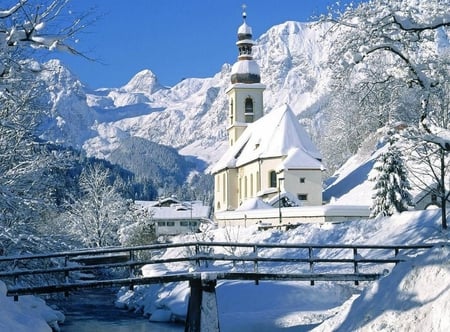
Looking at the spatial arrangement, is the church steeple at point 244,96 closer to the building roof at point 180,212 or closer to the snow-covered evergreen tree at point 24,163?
the building roof at point 180,212


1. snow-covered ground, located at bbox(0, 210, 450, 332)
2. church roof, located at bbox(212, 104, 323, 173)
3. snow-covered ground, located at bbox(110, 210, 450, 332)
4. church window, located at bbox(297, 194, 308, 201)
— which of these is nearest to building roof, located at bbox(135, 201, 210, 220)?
church roof, located at bbox(212, 104, 323, 173)

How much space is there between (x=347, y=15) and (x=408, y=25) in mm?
1321

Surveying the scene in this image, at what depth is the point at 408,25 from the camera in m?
13.9

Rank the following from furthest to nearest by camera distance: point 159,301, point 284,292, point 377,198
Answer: point 377,198, point 159,301, point 284,292

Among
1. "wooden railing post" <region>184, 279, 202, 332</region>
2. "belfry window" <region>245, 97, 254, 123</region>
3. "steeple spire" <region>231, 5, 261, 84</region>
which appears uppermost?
"steeple spire" <region>231, 5, 261, 84</region>

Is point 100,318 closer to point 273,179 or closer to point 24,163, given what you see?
point 24,163

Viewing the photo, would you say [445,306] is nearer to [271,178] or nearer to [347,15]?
[347,15]

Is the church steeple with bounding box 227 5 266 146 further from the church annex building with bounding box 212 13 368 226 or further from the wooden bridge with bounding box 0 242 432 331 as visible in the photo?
the wooden bridge with bounding box 0 242 432 331

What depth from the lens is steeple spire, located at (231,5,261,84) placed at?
8125cm

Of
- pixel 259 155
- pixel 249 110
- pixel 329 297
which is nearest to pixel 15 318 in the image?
pixel 329 297

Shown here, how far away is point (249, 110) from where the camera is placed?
8125cm

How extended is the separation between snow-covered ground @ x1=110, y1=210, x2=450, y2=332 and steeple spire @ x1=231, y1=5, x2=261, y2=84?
33644mm

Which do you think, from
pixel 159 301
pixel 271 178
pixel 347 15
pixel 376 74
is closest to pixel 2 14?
pixel 347 15

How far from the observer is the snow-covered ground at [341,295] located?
12562mm
